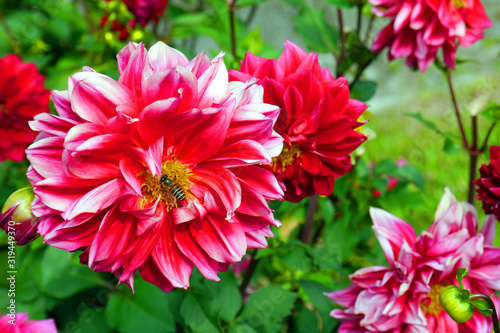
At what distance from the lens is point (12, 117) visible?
110 centimetres

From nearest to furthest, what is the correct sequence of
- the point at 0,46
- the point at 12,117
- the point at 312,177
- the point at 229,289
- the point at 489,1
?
1. the point at 312,177
2. the point at 229,289
3. the point at 12,117
4. the point at 0,46
5. the point at 489,1

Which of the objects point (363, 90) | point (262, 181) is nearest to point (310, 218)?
point (363, 90)

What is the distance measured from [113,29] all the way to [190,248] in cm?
112

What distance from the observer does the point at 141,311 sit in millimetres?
1099

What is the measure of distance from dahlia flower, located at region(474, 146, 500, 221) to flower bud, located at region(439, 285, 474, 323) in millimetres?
187

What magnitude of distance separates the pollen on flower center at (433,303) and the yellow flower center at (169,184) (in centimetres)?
52

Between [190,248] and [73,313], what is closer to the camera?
[190,248]

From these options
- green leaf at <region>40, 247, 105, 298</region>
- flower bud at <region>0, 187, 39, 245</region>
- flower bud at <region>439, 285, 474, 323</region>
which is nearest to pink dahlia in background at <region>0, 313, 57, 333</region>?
flower bud at <region>0, 187, 39, 245</region>

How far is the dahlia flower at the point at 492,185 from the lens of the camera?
715mm

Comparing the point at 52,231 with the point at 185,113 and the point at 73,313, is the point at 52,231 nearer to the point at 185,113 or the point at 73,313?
the point at 185,113

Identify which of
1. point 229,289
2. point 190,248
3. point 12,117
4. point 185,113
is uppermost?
point 185,113

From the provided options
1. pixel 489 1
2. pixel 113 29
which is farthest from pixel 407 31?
pixel 489 1

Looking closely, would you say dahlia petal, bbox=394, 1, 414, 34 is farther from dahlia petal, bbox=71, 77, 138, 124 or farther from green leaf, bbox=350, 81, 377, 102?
dahlia petal, bbox=71, 77, 138, 124

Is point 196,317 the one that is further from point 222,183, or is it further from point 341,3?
point 341,3
